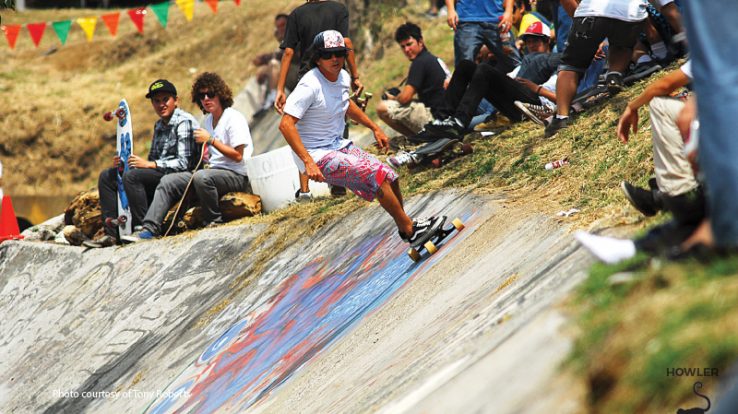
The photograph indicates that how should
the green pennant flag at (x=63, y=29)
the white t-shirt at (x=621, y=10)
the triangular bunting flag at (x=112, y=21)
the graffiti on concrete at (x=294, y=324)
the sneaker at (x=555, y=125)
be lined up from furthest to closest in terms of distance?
the green pennant flag at (x=63, y=29), the triangular bunting flag at (x=112, y=21), the sneaker at (x=555, y=125), the white t-shirt at (x=621, y=10), the graffiti on concrete at (x=294, y=324)

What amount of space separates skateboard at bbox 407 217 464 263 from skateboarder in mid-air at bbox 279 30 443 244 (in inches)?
1.0

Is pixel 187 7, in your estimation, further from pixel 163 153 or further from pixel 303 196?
pixel 303 196

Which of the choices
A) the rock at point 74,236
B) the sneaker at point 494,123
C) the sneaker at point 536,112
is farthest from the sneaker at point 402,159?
the rock at point 74,236

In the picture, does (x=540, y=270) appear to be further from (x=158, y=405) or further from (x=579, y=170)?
(x=158, y=405)

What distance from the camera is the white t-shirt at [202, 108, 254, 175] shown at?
36.2 feet

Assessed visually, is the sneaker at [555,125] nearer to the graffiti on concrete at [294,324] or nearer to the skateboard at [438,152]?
the skateboard at [438,152]

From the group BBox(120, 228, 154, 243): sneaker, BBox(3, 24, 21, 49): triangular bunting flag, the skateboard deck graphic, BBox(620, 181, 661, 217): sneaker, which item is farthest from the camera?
BBox(3, 24, 21, 49): triangular bunting flag

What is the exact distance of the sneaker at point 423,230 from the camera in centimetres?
Result: 768

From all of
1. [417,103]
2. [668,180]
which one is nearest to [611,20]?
[417,103]

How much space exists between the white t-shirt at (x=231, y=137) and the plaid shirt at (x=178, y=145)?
20cm

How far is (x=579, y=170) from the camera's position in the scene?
25.8ft

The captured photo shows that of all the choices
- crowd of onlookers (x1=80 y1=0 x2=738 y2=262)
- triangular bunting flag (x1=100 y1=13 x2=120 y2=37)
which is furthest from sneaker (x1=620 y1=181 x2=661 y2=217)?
triangular bunting flag (x1=100 y1=13 x2=120 y2=37)

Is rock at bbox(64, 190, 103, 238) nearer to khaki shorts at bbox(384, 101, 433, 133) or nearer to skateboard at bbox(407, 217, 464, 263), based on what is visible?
khaki shorts at bbox(384, 101, 433, 133)

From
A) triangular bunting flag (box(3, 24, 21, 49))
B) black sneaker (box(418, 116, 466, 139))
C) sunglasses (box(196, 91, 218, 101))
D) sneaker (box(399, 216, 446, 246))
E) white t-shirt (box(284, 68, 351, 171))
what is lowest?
sneaker (box(399, 216, 446, 246))
